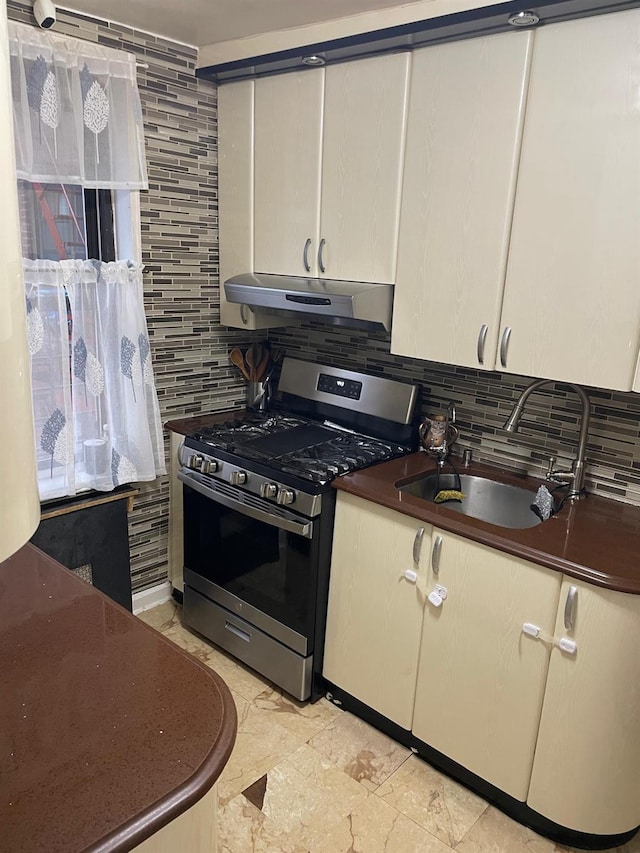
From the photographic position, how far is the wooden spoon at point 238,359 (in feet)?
9.46

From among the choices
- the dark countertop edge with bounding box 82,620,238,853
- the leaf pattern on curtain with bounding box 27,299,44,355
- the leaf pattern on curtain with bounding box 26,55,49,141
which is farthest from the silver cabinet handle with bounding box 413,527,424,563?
the leaf pattern on curtain with bounding box 26,55,49,141

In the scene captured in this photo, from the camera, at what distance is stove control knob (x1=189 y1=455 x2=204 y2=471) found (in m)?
2.46

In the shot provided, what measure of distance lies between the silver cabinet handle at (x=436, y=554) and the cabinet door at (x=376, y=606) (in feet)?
0.11

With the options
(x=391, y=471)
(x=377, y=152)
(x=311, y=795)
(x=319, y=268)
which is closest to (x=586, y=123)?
(x=377, y=152)

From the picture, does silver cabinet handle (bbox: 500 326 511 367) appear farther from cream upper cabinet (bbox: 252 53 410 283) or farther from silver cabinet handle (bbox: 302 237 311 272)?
silver cabinet handle (bbox: 302 237 311 272)

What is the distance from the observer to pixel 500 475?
7.31 feet

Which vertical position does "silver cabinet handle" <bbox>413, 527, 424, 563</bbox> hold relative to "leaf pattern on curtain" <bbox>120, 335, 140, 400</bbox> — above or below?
below

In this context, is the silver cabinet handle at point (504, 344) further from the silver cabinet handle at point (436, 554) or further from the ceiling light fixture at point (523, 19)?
the ceiling light fixture at point (523, 19)

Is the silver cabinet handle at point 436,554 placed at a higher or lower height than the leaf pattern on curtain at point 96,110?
lower

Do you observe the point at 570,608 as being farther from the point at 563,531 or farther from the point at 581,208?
the point at 581,208

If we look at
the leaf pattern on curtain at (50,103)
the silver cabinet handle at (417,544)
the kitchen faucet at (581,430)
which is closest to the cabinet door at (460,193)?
the kitchen faucet at (581,430)

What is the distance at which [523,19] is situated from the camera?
166 cm

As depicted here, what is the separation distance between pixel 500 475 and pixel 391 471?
39 cm

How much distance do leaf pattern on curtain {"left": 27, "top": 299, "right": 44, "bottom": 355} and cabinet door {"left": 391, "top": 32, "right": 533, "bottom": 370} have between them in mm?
1223
